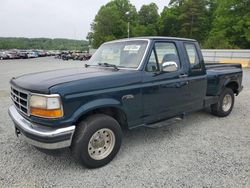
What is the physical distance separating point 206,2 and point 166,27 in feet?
36.6

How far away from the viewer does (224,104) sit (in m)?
6.03

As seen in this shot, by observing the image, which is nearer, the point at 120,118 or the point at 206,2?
the point at 120,118

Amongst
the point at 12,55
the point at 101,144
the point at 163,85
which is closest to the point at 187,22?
the point at 12,55

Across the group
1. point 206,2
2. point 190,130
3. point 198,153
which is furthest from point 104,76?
point 206,2

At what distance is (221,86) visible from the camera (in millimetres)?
5660

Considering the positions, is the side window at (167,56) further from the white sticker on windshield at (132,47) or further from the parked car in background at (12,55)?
the parked car in background at (12,55)

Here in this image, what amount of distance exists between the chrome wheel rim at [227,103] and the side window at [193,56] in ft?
5.25

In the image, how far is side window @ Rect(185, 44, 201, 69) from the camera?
4.81m

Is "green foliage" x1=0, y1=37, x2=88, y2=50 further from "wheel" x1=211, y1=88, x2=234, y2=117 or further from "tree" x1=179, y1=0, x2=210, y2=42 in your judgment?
"wheel" x1=211, y1=88, x2=234, y2=117

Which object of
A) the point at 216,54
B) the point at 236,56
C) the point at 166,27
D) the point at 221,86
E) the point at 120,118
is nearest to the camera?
the point at 120,118

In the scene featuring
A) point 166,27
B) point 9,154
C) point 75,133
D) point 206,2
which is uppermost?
point 206,2

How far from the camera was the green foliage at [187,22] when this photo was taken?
33219 millimetres

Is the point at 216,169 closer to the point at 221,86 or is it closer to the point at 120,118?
the point at 120,118

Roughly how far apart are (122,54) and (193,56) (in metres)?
1.66
